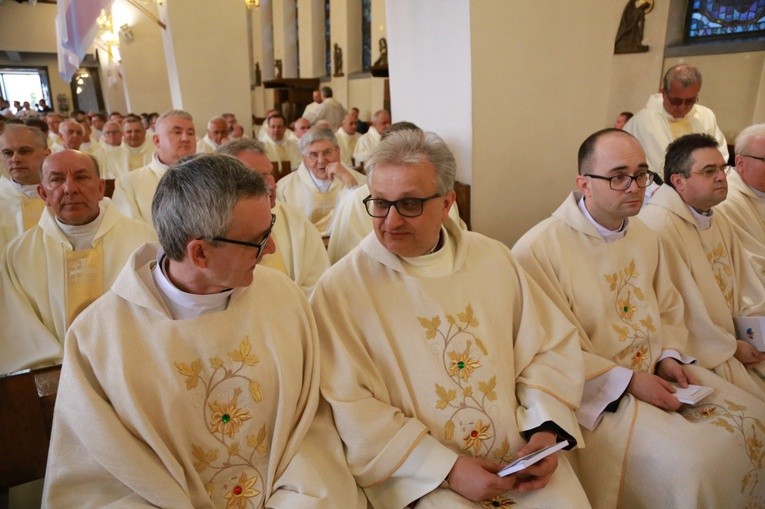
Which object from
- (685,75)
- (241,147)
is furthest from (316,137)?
(685,75)

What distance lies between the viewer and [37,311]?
2971mm

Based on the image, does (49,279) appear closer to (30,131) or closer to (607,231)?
(30,131)

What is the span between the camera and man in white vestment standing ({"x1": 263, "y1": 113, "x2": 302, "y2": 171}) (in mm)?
9109

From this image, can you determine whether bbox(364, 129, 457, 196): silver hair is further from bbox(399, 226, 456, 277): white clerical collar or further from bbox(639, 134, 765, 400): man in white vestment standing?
bbox(639, 134, 765, 400): man in white vestment standing

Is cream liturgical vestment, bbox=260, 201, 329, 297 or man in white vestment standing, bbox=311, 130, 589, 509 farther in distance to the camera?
cream liturgical vestment, bbox=260, 201, 329, 297

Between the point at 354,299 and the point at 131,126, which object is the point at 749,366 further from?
the point at 131,126

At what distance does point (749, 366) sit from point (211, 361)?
110 inches

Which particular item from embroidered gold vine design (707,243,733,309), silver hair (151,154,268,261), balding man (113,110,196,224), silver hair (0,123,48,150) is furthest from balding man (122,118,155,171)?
embroidered gold vine design (707,243,733,309)

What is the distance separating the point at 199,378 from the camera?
178 centimetres

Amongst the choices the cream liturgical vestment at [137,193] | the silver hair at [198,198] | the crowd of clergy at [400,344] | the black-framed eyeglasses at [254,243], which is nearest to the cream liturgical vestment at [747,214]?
the crowd of clergy at [400,344]

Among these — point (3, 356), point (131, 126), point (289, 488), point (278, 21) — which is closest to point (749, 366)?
point (289, 488)

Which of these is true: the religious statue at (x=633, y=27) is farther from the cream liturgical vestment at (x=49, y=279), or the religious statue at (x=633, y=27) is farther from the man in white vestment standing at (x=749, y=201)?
the cream liturgical vestment at (x=49, y=279)

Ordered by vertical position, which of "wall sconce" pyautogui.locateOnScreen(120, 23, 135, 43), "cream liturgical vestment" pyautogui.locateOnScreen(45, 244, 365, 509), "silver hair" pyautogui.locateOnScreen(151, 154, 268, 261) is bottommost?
"cream liturgical vestment" pyautogui.locateOnScreen(45, 244, 365, 509)

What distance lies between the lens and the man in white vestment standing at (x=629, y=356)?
2.21 metres
